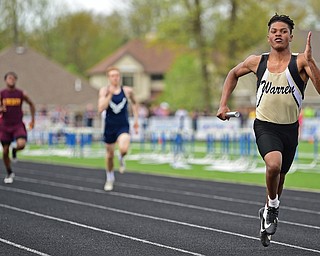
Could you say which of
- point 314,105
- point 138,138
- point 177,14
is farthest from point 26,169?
point 314,105

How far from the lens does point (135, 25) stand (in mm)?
85438

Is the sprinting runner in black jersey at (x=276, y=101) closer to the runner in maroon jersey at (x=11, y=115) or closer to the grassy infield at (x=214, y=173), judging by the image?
the runner in maroon jersey at (x=11, y=115)

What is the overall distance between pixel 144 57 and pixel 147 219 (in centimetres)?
7341

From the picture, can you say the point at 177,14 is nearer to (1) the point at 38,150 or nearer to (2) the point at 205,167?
(1) the point at 38,150

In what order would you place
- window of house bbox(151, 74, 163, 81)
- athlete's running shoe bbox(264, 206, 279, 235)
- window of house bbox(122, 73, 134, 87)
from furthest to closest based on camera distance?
window of house bbox(151, 74, 163, 81) < window of house bbox(122, 73, 134, 87) < athlete's running shoe bbox(264, 206, 279, 235)

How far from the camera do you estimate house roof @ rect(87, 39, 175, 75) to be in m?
81.5

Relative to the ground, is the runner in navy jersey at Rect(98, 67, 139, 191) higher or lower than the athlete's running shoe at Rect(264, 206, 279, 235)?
higher

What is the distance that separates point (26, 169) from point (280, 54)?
1326cm

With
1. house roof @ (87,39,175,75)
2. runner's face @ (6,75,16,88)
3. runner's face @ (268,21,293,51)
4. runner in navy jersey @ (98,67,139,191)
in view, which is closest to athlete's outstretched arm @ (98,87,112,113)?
runner in navy jersey @ (98,67,139,191)

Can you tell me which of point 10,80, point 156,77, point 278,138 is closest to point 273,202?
point 278,138

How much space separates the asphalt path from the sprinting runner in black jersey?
0.64 metres

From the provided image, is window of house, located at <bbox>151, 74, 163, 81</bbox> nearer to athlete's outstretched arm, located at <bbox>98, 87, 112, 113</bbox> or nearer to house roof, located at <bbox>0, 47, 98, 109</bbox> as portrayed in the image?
house roof, located at <bbox>0, 47, 98, 109</bbox>

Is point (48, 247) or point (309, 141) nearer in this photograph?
point (48, 247)

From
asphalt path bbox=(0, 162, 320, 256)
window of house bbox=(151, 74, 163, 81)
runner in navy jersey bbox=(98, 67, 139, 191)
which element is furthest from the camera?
window of house bbox=(151, 74, 163, 81)
